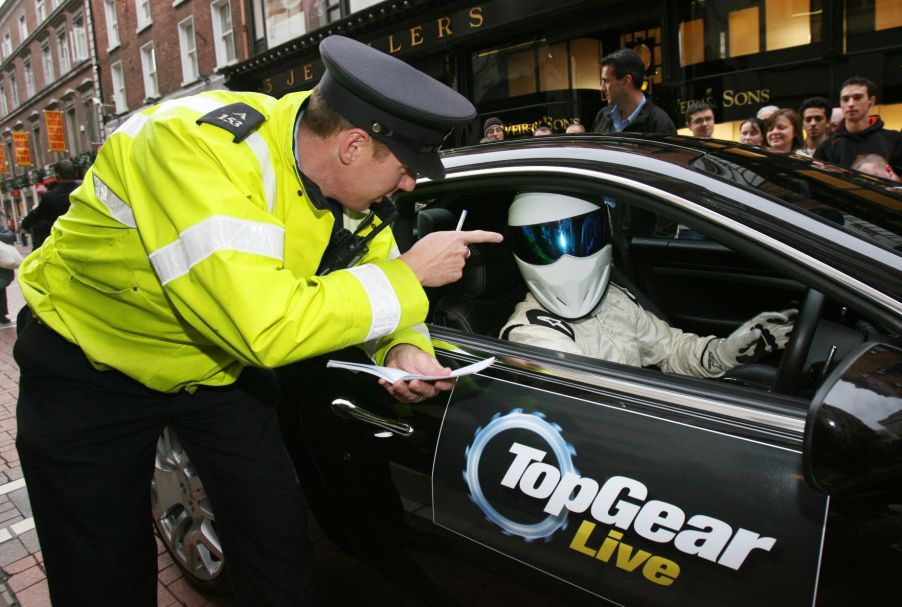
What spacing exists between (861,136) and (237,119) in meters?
4.36

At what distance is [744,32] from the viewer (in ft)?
22.9

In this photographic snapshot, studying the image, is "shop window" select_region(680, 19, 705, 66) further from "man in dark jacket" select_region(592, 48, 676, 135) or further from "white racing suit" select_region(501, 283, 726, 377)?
"white racing suit" select_region(501, 283, 726, 377)

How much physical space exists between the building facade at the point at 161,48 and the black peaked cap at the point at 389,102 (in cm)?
1467

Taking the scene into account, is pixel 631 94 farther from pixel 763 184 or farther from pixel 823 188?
pixel 763 184

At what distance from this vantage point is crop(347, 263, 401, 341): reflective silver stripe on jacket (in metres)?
1.32

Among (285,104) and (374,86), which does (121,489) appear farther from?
(374,86)

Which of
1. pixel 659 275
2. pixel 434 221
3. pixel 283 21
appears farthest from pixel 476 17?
pixel 434 221

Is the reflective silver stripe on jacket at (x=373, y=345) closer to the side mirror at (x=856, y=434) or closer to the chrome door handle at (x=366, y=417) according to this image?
the chrome door handle at (x=366, y=417)

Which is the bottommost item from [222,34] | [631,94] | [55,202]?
[55,202]

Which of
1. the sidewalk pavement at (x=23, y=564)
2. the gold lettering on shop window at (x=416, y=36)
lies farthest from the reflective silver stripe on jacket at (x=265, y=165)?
the gold lettering on shop window at (x=416, y=36)

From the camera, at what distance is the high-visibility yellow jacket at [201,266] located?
1172 millimetres

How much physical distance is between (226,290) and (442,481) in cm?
68

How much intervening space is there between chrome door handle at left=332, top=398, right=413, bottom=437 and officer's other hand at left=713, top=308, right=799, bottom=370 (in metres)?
1.03

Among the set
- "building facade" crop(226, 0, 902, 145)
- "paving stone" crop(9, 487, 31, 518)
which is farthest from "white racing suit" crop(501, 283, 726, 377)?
"building facade" crop(226, 0, 902, 145)
